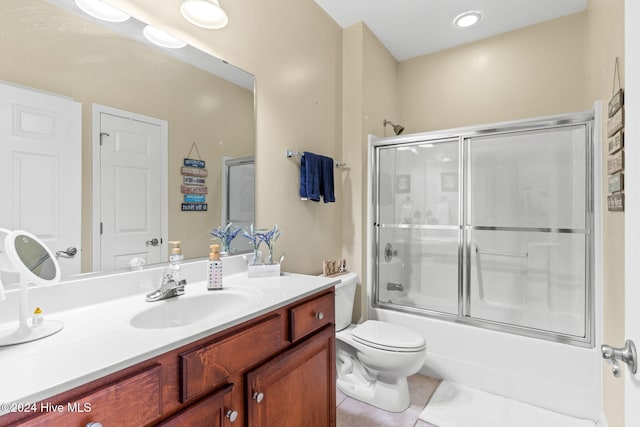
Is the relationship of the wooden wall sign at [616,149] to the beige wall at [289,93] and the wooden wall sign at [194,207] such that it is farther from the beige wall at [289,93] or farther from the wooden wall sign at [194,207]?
the wooden wall sign at [194,207]

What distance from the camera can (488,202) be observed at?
2262 millimetres

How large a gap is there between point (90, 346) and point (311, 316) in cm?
76

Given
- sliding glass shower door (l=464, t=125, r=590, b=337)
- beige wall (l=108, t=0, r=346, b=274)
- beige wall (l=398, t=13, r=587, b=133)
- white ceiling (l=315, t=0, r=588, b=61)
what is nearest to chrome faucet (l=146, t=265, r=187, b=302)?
beige wall (l=108, t=0, r=346, b=274)

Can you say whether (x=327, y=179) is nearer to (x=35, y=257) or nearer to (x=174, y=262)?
(x=174, y=262)

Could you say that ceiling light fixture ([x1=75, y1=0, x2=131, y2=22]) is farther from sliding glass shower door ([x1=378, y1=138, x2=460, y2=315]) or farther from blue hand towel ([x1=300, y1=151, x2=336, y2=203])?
sliding glass shower door ([x1=378, y1=138, x2=460, y2=315])

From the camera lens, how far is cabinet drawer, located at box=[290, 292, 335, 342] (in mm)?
1199

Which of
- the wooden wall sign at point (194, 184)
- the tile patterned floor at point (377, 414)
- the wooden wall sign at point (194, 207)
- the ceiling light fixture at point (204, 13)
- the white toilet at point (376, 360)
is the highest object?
the ceiling light fixture at point (204, 13)

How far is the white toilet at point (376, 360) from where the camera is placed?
5.90ft

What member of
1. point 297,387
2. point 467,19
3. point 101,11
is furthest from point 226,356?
point 467,19

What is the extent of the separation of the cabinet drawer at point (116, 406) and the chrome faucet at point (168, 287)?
0.45m

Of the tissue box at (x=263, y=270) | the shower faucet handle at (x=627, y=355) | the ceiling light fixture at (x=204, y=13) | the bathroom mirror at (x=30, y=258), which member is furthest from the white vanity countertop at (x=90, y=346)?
the ceiling light fixture at (x=204, y=13)

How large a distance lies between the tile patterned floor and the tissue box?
96cm

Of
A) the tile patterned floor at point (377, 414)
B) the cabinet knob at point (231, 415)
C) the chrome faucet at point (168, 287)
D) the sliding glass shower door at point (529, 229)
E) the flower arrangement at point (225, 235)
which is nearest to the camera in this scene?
the cabinet knob at point (231, 415)

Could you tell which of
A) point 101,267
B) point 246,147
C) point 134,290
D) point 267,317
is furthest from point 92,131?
point 267,317
